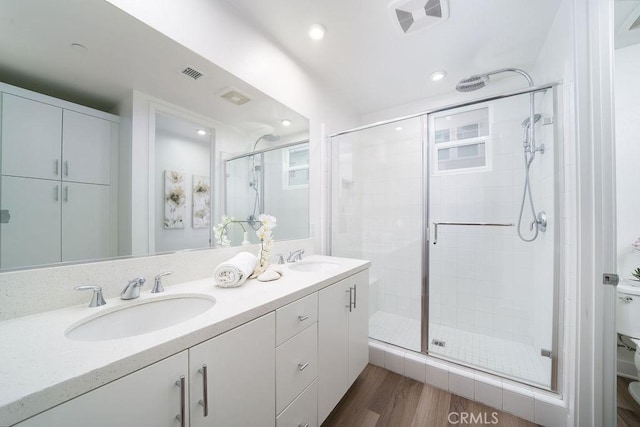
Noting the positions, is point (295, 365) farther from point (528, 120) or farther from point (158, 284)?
point (528, 120)

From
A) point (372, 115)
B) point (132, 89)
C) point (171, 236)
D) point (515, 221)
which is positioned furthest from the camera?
point (372, 115)

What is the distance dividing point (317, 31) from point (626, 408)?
2.80 meters

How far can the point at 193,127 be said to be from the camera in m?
1.20

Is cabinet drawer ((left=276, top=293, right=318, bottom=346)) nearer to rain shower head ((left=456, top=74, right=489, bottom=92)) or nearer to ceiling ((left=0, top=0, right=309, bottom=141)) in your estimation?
ceiling ((left=0, top=0, right=309, bottom=141))

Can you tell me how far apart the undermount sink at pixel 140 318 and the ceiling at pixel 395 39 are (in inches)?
65.6

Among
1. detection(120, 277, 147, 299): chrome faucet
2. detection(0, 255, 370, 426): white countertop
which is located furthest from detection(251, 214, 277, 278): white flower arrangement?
detection(120, 277, 147, 299): chrome faucet

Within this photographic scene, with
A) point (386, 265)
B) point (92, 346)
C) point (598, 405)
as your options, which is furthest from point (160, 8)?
point (598, 405)

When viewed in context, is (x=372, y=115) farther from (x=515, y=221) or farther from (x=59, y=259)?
(x=59, y=259)

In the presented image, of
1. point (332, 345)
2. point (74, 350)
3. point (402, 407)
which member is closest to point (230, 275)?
point (74, 350)

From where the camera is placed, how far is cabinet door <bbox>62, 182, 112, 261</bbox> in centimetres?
83

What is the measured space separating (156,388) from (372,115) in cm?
294

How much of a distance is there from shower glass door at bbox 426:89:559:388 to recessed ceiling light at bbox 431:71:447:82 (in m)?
0.32

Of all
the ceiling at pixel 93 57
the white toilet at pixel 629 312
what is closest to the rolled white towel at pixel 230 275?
the ceiling at pixel 93 57

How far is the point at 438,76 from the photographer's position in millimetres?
2020
